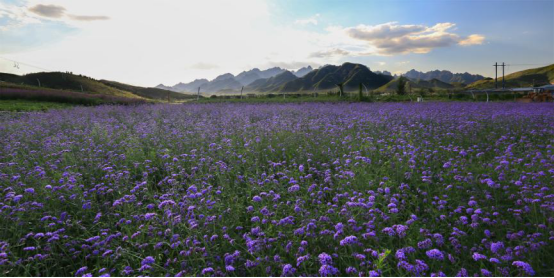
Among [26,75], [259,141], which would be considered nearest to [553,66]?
[259,141]

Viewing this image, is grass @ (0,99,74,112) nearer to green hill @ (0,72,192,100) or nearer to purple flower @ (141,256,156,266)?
purple flower @ (141,256,156,266)

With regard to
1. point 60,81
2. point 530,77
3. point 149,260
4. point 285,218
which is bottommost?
point 149,260

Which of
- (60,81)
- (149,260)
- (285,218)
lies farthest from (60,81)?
(285,218)

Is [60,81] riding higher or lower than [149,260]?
higher

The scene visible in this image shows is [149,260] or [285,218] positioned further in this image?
[285,218]

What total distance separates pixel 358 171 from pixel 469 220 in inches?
63.7

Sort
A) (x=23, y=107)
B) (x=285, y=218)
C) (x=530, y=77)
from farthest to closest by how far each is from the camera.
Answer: (x=530, y=77) → (x=23, y=107) → (x=285, y=218)

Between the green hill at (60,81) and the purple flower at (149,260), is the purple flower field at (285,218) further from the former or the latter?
the green hill at (60,81)

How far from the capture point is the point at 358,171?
15.3 ft

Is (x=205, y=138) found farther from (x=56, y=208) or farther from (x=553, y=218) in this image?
(x=553, y=218)

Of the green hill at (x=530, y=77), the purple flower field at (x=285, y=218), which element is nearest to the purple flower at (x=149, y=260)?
the purple flower field at (x=285, y=218)

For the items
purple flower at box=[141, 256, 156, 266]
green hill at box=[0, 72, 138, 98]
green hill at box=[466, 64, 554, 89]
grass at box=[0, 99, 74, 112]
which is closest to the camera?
purple flower at box=[141, 256, 156, 266]

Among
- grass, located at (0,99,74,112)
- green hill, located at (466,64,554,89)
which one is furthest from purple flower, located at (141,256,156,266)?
green hill, located at (466,64,554,89)

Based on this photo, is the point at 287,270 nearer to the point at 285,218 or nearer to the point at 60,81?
the point at 285,218
